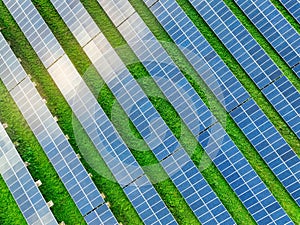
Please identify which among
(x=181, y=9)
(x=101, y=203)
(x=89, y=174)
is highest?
(x=181, y=9)

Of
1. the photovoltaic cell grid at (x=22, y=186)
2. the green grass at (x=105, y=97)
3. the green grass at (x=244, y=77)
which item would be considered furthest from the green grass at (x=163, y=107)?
the photovoltaic cell grid at (x=22, y=186)

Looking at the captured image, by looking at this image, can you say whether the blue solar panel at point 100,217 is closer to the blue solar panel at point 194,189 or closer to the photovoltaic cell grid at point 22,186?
the photovoltaic cell grid at point 22,186

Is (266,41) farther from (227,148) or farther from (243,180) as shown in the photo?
(243,180)

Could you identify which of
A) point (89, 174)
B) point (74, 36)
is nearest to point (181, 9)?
point (74, 36)

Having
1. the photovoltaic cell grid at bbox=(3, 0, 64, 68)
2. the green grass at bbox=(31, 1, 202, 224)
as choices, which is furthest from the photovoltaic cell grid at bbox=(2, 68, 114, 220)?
the green grass at bbox=(31, 1, 202, 224)

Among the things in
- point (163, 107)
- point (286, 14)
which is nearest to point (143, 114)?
point (163, 107)

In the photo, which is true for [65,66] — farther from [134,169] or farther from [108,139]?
[134,169]
